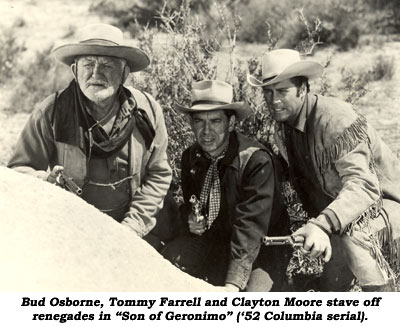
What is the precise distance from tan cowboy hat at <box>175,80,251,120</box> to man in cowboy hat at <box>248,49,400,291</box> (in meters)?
0.22

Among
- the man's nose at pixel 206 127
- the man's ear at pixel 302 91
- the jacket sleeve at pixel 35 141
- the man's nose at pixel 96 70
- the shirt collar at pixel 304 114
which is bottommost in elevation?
the jacket sleeve at pixel 35 141

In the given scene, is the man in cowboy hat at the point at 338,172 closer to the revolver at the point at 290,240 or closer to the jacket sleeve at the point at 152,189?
the revolver at the point at 290,240

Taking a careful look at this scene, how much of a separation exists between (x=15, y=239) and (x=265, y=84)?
187 cm

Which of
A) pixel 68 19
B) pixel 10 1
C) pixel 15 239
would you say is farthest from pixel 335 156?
pixel 10 1

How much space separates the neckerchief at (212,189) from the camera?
13.5ft

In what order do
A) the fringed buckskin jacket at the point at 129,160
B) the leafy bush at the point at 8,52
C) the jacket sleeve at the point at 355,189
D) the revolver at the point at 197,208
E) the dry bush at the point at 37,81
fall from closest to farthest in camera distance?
1. the jacket sleeve at the point at 355,189
2. the fringed buckskin jacket at the point at 129,160
3. the revolver at the point at 197,208
4. the dry bush at the point at 37,81
5. the leafy bush at the point at 8,52

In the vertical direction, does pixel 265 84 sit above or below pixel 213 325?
above

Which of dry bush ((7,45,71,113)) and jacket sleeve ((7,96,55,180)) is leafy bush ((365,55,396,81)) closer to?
dry bush ((7,45,71,113))

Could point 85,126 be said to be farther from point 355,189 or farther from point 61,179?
point 355,189

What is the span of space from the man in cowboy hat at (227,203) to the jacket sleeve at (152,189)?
6.0 inches

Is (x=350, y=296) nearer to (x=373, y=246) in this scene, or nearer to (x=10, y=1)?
(x=373, y=246)

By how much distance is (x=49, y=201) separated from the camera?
3125 mm

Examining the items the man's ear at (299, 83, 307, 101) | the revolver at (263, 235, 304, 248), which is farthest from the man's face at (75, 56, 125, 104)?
the revolver at (263, 235, 304, 248)

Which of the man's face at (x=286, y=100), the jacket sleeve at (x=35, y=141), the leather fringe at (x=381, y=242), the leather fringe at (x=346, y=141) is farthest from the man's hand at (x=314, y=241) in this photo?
the jacket sleeve at (x=35, y=141)
